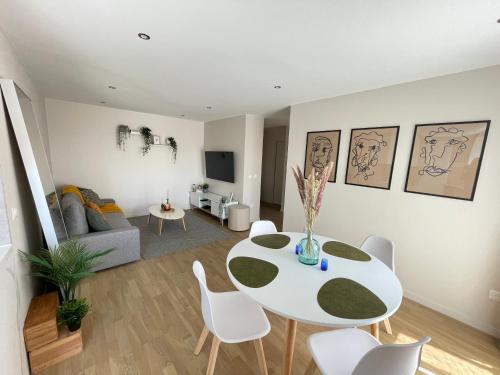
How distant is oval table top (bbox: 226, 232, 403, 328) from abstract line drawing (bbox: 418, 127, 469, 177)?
4.27ft

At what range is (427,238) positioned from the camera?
2207 millimetres

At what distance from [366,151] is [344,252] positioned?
1.47 meters

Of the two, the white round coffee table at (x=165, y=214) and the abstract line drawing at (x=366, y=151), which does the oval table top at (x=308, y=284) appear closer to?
the abstract line drawing at (x=366, y=151)

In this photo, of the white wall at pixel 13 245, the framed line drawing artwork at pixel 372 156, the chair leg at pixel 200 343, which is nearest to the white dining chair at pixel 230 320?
the chair leg at pixel 200 343

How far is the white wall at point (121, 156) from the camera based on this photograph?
3.88 m

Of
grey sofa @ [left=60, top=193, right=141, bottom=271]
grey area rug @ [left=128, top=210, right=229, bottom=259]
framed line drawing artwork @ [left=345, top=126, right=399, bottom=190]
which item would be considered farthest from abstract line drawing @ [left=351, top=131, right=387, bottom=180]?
grey sofa @ [left=60, top=193, right=141, bottom=271]

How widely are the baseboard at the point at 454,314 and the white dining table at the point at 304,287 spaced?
1.23 metres

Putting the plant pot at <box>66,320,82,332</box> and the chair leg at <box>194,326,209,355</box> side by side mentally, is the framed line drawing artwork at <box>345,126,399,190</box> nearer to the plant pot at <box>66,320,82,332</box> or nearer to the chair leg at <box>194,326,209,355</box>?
the chair leg at <box>194,326,209,355</box>

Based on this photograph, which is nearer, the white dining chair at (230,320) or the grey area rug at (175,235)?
the white dining chair at (230,320)

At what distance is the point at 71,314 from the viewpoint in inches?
61.2

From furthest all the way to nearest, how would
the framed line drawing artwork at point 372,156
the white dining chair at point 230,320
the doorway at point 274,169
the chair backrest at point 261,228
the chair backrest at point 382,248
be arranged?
the doorway at point 274,169
the framed line drawing artwork at point 372,156
the chair backrest at point 261,228
the chair backrest at point 382,248
the white dining chair at point 230,320

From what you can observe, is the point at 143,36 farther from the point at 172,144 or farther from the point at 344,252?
the point at 172,144

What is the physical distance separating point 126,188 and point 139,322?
3.54 m

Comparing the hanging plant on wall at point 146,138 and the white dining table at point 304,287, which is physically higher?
the hanging plant on wall at point 146,138
